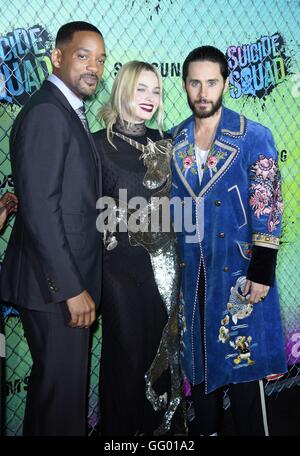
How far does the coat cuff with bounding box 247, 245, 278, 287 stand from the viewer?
2.48 metres

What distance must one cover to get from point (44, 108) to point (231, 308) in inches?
51.5

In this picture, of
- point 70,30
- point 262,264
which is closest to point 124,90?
point 70,30

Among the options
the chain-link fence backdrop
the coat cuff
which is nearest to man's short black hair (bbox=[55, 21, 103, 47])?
the chain-link fence backdrop

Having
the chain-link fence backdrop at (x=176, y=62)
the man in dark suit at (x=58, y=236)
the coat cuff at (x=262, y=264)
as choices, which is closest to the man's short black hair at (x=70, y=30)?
the man in dark suit at (x=58, y=236)

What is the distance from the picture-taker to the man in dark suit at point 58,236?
2.00 m

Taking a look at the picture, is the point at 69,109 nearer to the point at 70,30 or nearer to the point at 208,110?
the point at 70,30

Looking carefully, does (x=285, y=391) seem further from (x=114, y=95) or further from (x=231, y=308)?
(x=114, y=95)

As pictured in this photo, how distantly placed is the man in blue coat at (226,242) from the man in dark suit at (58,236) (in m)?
0.53

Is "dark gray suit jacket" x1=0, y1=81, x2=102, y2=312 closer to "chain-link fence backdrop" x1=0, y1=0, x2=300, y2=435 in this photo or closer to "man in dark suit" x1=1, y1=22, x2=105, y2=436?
"man in dark suit" x1=1, y1=22, x2=105, y2=436

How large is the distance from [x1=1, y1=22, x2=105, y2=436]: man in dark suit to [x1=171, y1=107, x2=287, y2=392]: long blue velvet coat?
0.53m

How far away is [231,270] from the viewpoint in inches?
101

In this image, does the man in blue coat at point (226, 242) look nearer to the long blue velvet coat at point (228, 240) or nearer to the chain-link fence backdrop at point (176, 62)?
the long blue velvet coat at point (228, 240)
